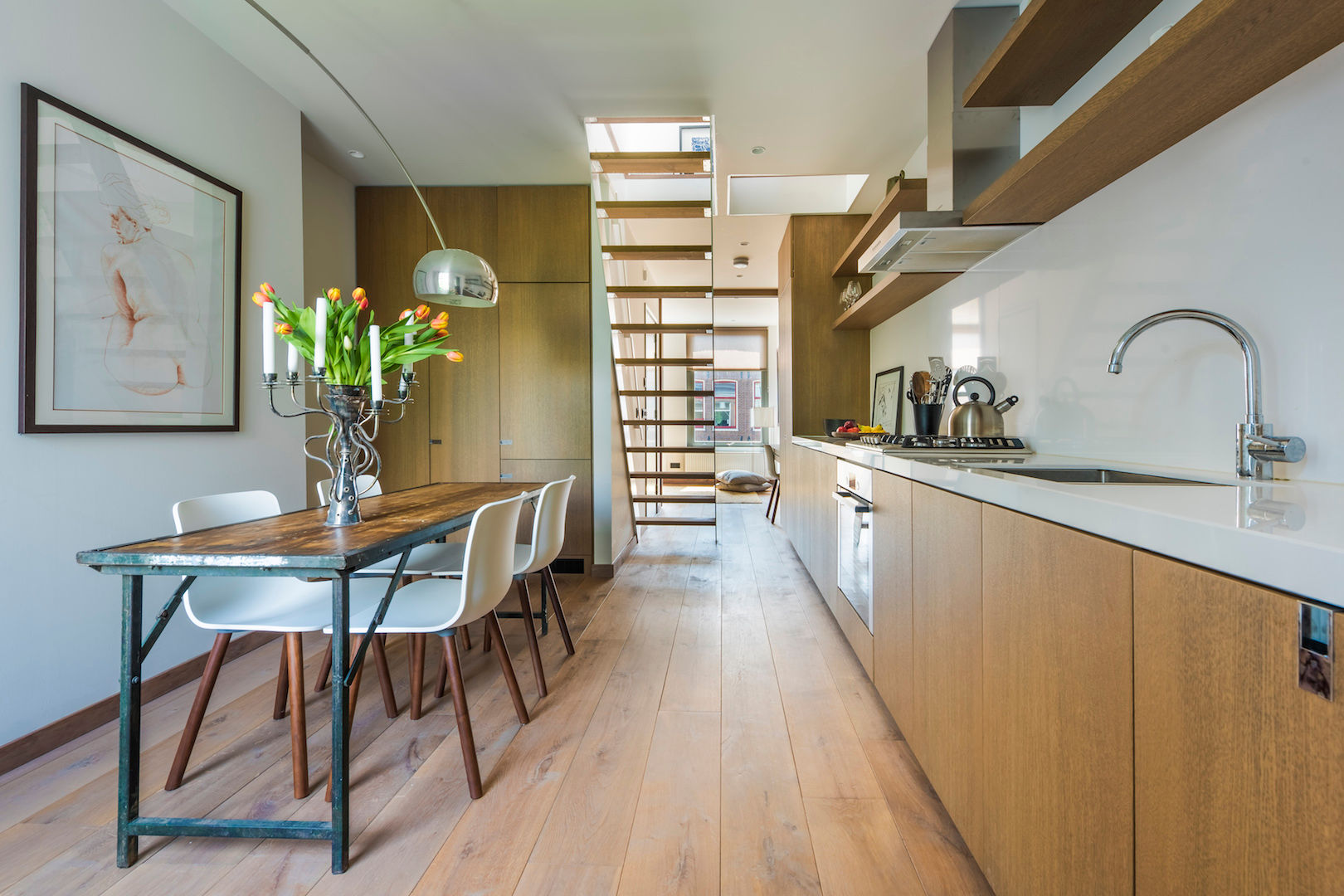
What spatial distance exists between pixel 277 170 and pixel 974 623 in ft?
12.2

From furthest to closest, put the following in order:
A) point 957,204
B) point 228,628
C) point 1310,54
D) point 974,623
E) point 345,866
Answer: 1. point 957,204
2. point 228,628
3. point 345,866
4. point 974,623
5. point 1310,54

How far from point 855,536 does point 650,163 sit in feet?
8.69

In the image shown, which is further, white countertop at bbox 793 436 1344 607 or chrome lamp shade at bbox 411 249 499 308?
chrome lamp shade at bbox 411 249 499 308

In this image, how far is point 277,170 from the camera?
3006 millimetres

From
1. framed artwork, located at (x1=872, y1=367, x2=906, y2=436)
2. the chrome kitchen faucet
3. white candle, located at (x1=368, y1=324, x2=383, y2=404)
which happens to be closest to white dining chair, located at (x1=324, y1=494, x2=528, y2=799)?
white candle, located at (x1=368, y1=324, x2=383, y2=404)

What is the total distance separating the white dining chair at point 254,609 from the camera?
1593 millimetres

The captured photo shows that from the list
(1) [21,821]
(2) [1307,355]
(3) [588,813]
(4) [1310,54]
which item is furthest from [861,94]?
(1) [21,821]

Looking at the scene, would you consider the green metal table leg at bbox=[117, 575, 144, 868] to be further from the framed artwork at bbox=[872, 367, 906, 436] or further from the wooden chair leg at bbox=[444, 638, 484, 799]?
the framed artwork at bbox=[872, 367, 906, 436]

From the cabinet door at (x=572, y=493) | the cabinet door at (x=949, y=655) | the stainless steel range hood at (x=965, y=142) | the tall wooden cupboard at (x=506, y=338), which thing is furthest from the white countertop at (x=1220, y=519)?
the tall wooden cupboard at (x=506, y=338)

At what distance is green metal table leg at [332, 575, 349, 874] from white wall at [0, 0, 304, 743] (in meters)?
1.35

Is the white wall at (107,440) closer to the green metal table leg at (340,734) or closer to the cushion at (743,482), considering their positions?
the green metal table leg at (340,734)

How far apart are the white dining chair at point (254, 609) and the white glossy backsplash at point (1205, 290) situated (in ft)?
7.78

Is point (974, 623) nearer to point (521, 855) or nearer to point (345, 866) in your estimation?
point (521, 855)

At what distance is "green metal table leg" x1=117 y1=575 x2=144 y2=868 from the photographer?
1368 mm
